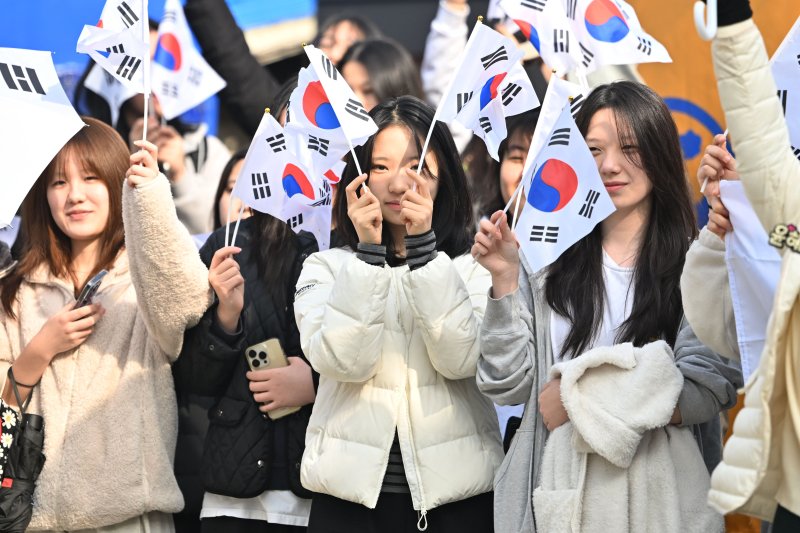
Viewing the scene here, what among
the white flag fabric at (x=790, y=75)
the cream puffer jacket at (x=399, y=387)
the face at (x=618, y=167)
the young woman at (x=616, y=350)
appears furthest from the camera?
the face at (x=618, y=167)

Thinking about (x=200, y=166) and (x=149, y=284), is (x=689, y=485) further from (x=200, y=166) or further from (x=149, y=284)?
(x=200, y=166)

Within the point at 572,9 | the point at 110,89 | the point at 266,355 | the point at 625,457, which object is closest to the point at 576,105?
the point at 572,9

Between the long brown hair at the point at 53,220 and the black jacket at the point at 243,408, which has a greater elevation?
the long brown hair at the point at 53,220

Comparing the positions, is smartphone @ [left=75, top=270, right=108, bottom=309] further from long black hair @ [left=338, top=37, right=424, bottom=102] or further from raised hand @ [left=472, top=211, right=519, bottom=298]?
long black hair @ [left=338, top=37, right=424, bottom=102]

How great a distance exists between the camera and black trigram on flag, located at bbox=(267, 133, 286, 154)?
4344 millimetres

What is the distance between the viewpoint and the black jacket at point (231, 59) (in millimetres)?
6387

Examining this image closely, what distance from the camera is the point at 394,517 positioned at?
3719 millimetres

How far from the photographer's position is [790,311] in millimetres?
2824

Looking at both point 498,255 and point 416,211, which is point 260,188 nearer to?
point 416,211

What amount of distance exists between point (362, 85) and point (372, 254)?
2367mm

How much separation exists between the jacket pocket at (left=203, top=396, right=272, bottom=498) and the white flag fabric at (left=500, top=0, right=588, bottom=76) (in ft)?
5.46

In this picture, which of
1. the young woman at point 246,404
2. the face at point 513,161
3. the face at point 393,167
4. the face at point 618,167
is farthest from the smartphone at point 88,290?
the face at point 618,167

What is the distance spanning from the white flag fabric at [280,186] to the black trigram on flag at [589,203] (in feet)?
3.32

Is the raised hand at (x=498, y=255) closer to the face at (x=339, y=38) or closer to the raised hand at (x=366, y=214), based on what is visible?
the raised hand at (x=366, y=214)
